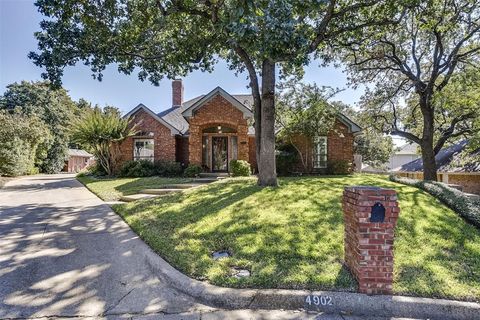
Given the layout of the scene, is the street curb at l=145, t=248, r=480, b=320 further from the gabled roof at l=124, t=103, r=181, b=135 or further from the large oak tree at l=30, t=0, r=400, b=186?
the gabled roof at l=124, t=103, r=181, b=135

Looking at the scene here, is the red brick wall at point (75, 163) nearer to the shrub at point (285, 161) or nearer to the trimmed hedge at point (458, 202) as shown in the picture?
the shrub at point (285, 161)

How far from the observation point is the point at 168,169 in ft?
58.9

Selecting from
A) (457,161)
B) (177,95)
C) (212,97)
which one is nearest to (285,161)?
(212,97)

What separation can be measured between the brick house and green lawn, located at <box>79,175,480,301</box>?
359 inches

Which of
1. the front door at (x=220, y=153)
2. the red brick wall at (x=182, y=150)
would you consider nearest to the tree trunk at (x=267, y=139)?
the front door at (x=220, y=153)

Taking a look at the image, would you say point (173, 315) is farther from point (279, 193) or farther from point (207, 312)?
point (279, 193)

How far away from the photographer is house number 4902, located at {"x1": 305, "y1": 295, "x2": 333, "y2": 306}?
3.47 m

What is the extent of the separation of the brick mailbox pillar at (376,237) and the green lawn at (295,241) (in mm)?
239

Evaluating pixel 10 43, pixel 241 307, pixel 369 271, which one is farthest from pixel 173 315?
pixel 10 43

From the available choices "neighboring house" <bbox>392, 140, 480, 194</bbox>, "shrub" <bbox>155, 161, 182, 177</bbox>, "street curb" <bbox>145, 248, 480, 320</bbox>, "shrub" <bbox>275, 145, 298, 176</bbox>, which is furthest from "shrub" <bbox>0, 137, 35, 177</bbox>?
"neighboring house" <bbox>392, 140, 480, 194</bbox>

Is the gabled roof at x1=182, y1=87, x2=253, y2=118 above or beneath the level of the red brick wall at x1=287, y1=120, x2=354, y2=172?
above

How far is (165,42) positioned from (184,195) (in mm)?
7042

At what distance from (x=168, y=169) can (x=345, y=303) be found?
1560cm

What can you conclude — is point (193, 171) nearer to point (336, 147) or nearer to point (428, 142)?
point (336, 147)
